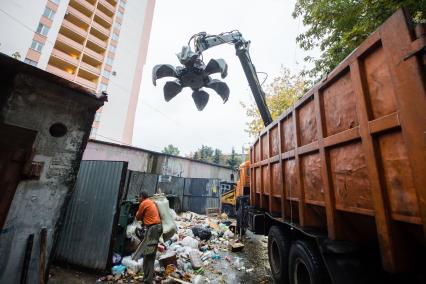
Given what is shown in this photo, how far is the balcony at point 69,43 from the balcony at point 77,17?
8.27 ft

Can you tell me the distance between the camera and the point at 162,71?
12.3ft

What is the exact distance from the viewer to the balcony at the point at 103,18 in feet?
79.8

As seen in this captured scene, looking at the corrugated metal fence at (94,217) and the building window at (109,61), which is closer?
the corrugated metal fence at (94,217)

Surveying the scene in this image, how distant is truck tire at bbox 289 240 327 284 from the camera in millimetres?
2342

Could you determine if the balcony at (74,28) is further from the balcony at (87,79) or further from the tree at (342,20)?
the tree at (342,20)

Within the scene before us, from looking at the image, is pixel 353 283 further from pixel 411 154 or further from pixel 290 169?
pixel 290 169

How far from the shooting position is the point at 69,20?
74.1 feet

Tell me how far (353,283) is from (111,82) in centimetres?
2780

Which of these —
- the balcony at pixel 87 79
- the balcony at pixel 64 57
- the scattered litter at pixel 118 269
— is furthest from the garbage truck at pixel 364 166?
the balcony at pixel 64 57

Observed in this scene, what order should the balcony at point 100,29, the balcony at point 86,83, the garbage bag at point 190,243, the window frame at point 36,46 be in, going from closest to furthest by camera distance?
1. the garbage bag at point 190,243
2. the window frame at point 36,46
3. the balcony at point 86,83
4. the balcony at point 100,29

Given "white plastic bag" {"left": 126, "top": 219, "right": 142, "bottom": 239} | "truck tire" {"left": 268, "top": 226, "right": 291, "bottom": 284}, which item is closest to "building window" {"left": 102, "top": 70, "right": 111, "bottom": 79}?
"white plastic bag" {"left": 126, "top": 219, "right": 142, "bottom": 239}

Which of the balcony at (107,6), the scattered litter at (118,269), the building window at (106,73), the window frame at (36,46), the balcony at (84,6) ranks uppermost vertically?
the balcony at (107,6)

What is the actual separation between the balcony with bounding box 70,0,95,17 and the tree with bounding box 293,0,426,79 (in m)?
26.0

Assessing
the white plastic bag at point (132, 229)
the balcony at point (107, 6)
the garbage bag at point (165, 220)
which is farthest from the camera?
the balcony at point (107, 6)
